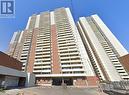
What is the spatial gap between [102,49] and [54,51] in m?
36.8

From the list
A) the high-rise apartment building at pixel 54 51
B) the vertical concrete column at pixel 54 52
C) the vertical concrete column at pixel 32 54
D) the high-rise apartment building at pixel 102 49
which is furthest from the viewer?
the high-rise apartment building at pixel 102 49

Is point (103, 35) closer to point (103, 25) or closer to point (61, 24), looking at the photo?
point (103, 25)

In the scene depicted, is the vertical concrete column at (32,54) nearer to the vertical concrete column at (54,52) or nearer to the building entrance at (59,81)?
the vertical concrete column at (54,52)

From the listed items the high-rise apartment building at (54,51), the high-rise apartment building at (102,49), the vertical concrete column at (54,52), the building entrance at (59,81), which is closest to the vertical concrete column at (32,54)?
the high-rise apartment building at (54,51)

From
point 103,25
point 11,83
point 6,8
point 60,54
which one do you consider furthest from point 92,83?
point 103,25

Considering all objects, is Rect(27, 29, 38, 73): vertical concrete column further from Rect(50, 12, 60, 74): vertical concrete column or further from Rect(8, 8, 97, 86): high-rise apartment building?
Rect(50, 12, 60, 74): vertical concrete column

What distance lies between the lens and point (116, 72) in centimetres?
9550

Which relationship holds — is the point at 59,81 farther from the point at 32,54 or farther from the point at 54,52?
the point at 32,54

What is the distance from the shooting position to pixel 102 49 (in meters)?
113

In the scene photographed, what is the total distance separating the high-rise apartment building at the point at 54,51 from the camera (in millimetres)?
79287

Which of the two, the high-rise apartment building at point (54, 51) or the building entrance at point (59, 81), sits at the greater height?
the high-rise apartment building at point (54, 51)

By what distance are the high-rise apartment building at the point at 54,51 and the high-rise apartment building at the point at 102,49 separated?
58.6 ft

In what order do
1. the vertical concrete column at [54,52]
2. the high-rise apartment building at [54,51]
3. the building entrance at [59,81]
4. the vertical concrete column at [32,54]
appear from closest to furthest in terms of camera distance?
1. the high-rise apartment building at [54,51]
2. the building entrance at [59,81]
3. the vertical concrete column at [54,52]
4. the vertical concrete column at [32,54]

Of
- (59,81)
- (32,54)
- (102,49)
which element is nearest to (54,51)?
(32,54)
